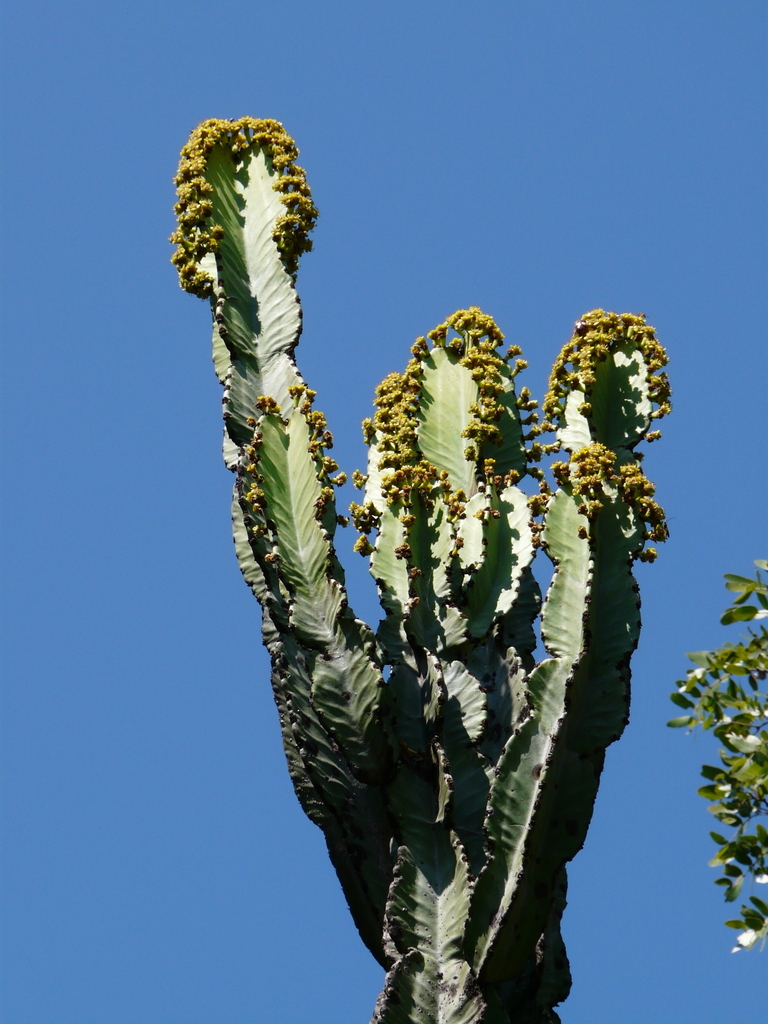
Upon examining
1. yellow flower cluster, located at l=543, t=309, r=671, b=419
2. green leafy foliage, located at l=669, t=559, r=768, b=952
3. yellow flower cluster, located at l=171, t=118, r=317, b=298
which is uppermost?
yellow flower cluster, located at l=171, t=118, r=317, b=298

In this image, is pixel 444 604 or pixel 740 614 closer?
pixel 740 614

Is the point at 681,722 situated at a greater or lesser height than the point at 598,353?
lesser

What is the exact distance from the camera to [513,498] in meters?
7.35

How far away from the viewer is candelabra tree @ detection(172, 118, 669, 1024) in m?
6.57

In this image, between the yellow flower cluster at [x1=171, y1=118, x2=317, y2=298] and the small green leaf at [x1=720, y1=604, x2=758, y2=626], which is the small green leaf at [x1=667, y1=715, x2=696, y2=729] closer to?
the small green leaf at [x1=720, y1=604, x2=758, y2=626]

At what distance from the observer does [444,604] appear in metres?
7.11

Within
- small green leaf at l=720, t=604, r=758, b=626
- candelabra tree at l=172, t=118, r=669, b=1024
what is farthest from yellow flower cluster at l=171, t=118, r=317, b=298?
small green leaf at l=720, t=604, r=758, b=626

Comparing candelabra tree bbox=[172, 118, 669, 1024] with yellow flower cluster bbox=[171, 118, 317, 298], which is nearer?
candelabra tree bbox=[172, 118, 669, 1024]

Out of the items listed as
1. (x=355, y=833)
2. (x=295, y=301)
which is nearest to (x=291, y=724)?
(x=355, y=833)

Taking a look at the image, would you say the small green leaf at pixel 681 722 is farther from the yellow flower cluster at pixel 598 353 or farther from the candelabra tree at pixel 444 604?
the yellow flower cluster at pixel 598 353

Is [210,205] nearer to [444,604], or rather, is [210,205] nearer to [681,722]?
[444,604]

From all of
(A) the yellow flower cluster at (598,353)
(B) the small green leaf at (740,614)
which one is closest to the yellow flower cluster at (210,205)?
(A) the yellow flower cluster at (598,353)

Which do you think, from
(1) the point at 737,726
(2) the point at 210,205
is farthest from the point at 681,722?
(2) the point at 210,205

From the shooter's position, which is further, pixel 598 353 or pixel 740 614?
pixel 598 353
